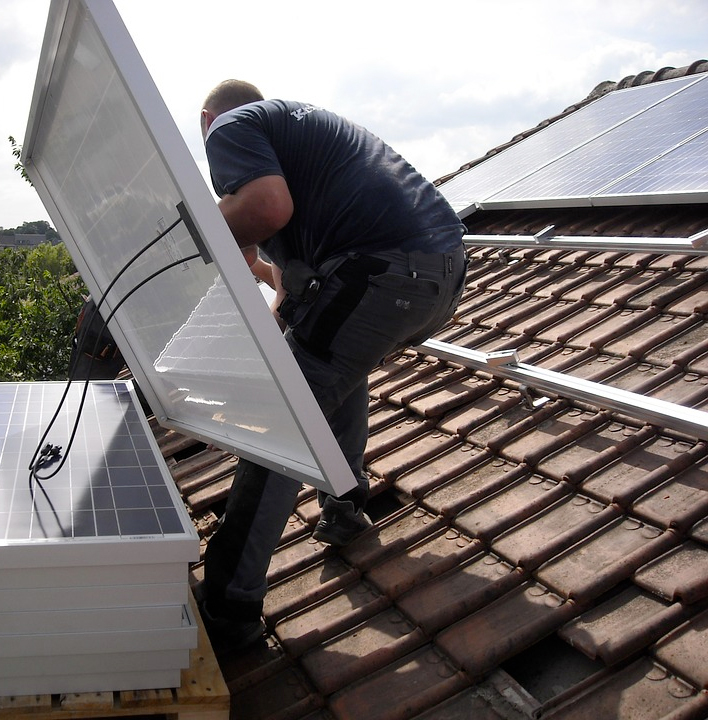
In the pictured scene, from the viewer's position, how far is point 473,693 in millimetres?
2076

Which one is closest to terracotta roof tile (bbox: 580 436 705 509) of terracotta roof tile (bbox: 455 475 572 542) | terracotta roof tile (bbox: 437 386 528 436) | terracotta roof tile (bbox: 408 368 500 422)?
terracotta roof tile (bbox: 455 475 572 542)

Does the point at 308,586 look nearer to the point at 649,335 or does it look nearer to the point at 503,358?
the point at 503,358

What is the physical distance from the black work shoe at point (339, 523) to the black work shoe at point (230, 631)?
17.9 inches

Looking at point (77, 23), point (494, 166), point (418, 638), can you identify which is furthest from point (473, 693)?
point (494, 166)

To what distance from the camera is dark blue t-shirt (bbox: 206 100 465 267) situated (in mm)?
2549

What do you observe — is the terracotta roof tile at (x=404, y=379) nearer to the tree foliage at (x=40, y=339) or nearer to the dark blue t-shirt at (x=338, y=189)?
the dark blue t-shirt at (x=338, y=189)

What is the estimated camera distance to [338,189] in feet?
8.50

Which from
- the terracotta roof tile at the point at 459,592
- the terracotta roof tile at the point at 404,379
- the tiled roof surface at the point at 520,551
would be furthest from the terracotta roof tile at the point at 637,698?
the terracotta roof tile at the point at 404,379

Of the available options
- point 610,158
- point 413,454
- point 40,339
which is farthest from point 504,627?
point 40,339

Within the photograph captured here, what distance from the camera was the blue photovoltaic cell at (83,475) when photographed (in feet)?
6.55

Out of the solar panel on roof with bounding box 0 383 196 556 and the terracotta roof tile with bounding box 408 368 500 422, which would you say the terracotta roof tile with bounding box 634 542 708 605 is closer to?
the solar panel on roof with bounding box 0 383 196 556

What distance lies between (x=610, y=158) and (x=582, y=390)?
2.89 meters

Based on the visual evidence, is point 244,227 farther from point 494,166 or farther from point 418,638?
point 494,166

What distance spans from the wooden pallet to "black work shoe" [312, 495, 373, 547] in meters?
0.86
